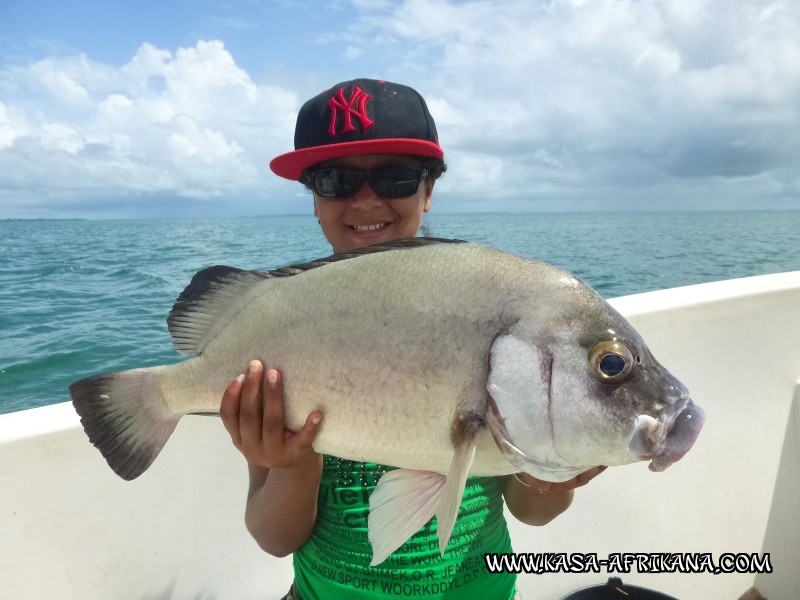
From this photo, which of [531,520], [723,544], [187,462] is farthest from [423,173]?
[723,544]

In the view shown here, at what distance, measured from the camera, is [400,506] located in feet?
4.33

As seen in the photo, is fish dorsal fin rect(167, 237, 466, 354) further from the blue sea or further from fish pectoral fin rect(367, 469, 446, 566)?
the blue sea

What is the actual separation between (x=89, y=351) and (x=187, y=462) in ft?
19.2

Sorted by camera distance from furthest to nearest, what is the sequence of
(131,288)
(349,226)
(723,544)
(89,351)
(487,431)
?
1. (131,288)
2. (89,351)
3. (723,544)
4. (349,226)
5. (487,431)

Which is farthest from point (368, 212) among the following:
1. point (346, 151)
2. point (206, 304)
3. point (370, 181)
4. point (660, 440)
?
point (660, 440)

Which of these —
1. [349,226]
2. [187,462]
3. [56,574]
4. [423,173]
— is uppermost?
[423,173]

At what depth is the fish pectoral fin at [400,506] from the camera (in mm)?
1299

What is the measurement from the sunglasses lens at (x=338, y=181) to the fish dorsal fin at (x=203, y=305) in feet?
1.88

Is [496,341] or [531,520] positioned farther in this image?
[531,520]

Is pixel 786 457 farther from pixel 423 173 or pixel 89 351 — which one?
pixel 89 351

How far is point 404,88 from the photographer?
2170 mm

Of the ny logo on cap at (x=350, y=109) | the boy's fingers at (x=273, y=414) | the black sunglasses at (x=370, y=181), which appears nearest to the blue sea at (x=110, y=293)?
the black sunglasses at (x=370, y=181)

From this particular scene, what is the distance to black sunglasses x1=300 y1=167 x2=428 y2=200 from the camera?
2.02 m

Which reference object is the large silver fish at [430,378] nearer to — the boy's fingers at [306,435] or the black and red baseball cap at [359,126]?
the boy's fingers at [306,435]
